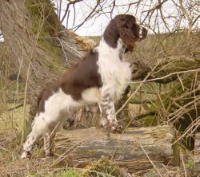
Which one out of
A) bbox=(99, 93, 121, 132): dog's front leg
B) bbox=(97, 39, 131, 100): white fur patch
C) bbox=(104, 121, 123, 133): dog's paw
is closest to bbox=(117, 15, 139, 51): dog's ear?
bbox=(97, 39, 131, 100): white fur patch

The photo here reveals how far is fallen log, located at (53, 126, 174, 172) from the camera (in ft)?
23.9

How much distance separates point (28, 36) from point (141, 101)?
2.52 m

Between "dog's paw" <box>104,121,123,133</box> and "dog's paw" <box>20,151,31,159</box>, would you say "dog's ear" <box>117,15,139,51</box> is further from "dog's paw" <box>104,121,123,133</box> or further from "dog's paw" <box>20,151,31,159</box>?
"dog's paw" <box>20,151,31,159</box>

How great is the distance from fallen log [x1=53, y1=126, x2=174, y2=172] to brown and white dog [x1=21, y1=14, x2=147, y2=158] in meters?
0.26

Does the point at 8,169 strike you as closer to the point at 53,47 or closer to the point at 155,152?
the point at 155,152

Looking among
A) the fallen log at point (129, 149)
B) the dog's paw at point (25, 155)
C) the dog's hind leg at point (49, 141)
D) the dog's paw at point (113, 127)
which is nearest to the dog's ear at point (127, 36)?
the dog's paw at point (113, 127)

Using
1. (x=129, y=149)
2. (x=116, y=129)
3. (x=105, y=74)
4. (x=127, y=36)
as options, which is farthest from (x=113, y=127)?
(x=127, y=36)

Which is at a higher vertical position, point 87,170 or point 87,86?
point 87,86

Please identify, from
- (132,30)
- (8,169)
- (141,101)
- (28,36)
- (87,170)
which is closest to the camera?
(87,170)

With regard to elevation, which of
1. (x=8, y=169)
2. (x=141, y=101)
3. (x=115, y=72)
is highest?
(x=115, y=72)

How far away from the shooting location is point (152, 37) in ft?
29.0

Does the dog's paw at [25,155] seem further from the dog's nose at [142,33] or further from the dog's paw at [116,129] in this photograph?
the dog's nose at [142,33]

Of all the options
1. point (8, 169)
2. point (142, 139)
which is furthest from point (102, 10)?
point (8, 169)

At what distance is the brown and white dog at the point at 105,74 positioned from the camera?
750 centimetres
